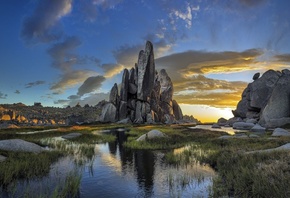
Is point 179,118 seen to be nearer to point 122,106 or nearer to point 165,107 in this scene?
point 165,107

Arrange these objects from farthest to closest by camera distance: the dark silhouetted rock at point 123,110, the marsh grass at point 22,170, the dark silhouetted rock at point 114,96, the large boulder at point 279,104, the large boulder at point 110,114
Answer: the dark silhouetted rock at point 114,96, the dark silhouetted rock at point 123,110, the large boulder at point 110,114, the large boulder at point 279,104, the marsh grass at point 22,170

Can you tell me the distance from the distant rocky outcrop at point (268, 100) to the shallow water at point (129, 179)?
50.7 metres

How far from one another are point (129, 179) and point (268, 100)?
60766 millimetres

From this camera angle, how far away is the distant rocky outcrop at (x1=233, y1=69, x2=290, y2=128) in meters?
60.0

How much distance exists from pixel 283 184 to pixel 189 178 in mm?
5508

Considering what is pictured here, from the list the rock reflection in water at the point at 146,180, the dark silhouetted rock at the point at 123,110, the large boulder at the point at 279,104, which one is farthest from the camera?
the dark silhouetted rock at the point at 123,110

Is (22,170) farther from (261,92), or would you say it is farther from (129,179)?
(261,92)

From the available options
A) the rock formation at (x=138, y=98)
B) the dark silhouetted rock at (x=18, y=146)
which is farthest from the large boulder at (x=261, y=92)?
the dark silhouetted rock at (x=18, y=146)

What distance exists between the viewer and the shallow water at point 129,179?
11.9 metres

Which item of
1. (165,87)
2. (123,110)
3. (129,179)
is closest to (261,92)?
(123,110)

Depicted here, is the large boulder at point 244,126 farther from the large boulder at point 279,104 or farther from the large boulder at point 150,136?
the large boulder at point 150,136

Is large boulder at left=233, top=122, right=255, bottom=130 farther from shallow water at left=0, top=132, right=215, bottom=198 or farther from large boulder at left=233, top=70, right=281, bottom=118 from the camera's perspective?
shallow water at left=0, top=132, right=215, bottom=198

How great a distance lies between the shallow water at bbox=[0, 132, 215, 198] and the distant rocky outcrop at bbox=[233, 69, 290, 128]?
50.7 metres

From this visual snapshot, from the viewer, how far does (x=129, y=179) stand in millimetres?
14609
